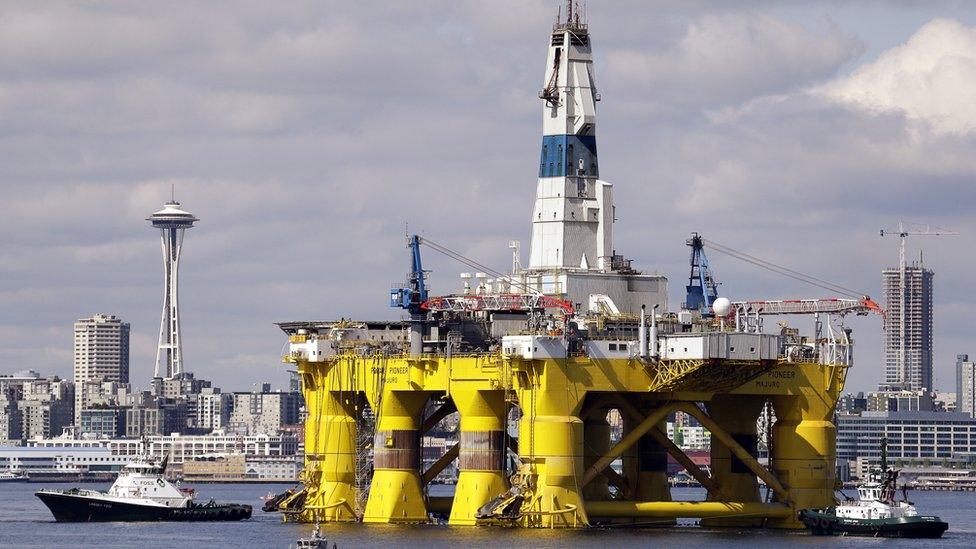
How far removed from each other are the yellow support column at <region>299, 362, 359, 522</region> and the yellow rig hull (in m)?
0.04

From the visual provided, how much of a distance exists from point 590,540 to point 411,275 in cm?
1538

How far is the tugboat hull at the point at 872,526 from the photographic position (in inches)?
3364

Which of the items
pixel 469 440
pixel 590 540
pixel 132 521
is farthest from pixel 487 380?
pixel 132 521

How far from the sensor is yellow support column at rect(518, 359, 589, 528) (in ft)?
263

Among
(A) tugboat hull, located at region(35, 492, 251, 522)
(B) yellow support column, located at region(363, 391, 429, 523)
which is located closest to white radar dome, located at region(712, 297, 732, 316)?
(B) yellow support column, located at region(363, 391, 429, 523)

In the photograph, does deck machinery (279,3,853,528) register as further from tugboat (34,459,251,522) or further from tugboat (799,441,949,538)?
tugboat (34,459,251,522)

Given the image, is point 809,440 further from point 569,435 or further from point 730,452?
point 569,435

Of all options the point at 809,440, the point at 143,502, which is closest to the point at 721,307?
the point at 809,440

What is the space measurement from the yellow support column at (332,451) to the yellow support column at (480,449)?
28.9 feet

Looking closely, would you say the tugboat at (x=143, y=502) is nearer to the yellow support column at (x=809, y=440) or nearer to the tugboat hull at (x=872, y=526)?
the yellow support column at (x=809, y=440)

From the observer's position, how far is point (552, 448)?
80.3 meters

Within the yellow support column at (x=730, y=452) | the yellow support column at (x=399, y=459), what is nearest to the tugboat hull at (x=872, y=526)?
the yellow support column at (x=730, y=452)

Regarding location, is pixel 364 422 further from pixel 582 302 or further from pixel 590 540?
pixel 590 540

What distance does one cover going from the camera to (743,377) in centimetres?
8294
